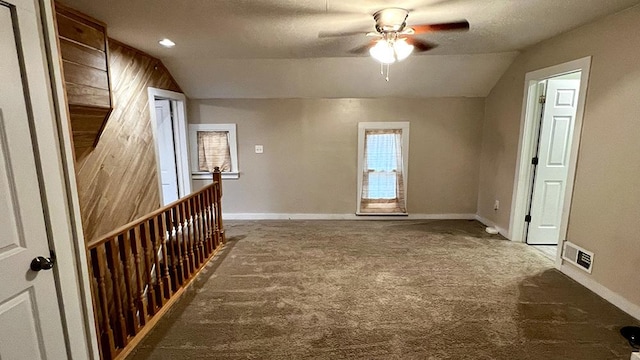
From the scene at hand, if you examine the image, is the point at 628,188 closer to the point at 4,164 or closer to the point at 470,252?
the point at 470,252

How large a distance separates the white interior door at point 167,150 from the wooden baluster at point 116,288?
99.7 inches

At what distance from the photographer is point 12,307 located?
3.96ft

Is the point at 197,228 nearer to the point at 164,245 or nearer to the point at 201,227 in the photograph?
the point at 201,227

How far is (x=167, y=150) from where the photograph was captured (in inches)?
170

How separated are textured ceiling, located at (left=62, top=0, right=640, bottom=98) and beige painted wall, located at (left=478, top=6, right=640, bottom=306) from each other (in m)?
0.20

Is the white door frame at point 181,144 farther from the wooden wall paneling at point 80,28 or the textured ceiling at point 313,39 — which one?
the wooden wall paneling at point 80,28

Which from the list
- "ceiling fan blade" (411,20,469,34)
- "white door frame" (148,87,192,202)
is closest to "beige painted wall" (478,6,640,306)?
"ceiling fan blade" (411,20,469,34)

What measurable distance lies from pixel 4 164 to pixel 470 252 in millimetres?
3873

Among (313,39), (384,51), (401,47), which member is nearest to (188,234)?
(313,39)

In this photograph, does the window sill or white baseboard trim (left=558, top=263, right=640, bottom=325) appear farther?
the window sill

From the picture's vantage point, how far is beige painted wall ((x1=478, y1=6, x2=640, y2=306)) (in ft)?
7.46

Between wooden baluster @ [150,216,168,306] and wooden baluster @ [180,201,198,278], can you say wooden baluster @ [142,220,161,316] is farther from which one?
wooden baluster @ [180,201,198,278]

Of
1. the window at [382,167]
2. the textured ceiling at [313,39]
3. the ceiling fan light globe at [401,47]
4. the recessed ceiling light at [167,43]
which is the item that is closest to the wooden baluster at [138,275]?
the textured ceiling at [313,39]

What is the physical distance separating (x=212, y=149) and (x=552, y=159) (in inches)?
180
